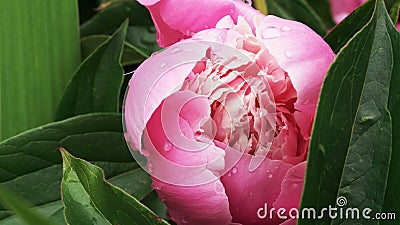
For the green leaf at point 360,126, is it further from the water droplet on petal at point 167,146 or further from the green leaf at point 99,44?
the green leaf at point 99,44

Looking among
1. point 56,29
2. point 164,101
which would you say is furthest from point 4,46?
point 164,101

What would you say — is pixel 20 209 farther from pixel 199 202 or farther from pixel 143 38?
pixel 143 38

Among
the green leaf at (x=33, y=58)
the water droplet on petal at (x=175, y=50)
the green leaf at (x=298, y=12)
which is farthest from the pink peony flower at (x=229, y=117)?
the green leaf at (x=298, y=12)

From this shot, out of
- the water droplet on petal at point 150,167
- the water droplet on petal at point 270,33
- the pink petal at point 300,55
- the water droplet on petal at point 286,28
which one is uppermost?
the water droplet on petal at point 286,28

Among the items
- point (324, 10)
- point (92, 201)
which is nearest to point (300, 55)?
point (92, 201)

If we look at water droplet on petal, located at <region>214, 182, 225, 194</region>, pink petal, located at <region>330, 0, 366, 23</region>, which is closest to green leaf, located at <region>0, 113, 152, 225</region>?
water droplet on petal, located at <region>214, 182, 225, 194</region>

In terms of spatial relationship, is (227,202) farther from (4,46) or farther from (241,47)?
(4,46)
